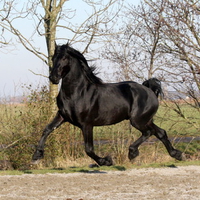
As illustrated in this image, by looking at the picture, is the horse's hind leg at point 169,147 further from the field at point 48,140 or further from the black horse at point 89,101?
the field at point 48,140

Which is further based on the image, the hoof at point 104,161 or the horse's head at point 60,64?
the hoof at point 104,161

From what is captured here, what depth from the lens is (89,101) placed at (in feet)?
25.1

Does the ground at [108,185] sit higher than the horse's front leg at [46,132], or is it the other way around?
the horse's front leg at [46,132]

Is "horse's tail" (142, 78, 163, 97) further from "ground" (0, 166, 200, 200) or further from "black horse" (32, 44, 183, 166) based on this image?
"ground" (0, 166, 200, 200)

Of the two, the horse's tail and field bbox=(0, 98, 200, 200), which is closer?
field bbox=(0, 98, 200, 200)

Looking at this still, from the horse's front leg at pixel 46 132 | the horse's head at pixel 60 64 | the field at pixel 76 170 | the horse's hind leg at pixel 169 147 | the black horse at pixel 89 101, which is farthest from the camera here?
the horse's hind leg at pixel 169 147

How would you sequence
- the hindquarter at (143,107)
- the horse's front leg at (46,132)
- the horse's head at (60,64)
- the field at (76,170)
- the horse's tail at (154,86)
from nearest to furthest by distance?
the field at (76,170)
the horse's head at (60,64)
the horse's front leg at (46,132)
the hindquarter at (143,107)
the horse's tail at (154,86)

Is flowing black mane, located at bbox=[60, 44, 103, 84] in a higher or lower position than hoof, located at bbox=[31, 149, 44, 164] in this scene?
higher

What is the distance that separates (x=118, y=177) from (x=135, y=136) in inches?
158

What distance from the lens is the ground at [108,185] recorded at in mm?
6121

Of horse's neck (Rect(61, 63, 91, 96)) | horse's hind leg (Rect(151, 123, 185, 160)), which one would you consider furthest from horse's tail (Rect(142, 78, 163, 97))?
horse's neck (Rect(61, 63, 91, 96))

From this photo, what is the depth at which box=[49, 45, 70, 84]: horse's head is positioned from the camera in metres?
7.15

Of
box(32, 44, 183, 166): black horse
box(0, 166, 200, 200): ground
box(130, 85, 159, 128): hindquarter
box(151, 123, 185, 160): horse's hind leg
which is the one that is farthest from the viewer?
box(151, 123, 185, 160): horse's hind leg

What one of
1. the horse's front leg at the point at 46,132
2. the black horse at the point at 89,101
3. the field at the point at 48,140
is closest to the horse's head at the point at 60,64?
the black horse at the point at 89,101
